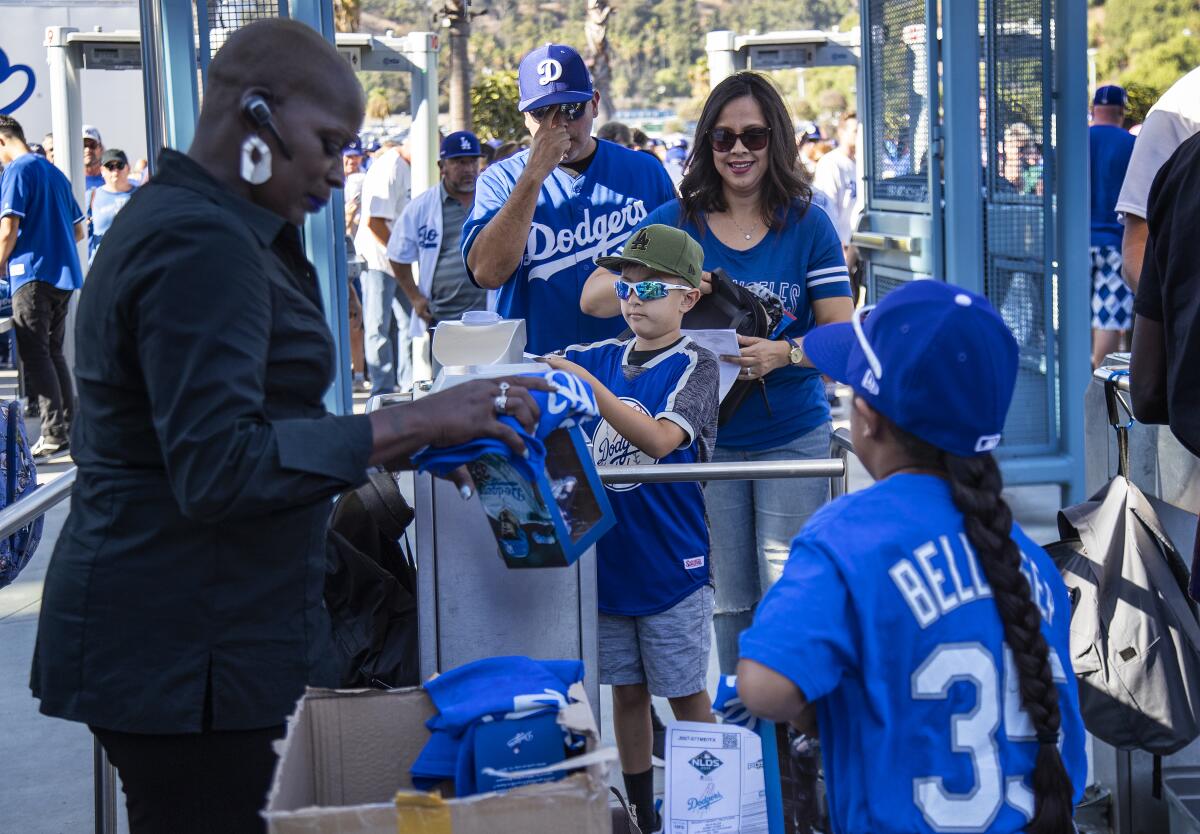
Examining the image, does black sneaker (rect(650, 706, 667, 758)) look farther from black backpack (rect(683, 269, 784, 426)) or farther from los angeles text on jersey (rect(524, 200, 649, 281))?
los angeles text on jersey (rect(524, 200, 649, 281))

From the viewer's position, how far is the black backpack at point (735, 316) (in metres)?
3.44

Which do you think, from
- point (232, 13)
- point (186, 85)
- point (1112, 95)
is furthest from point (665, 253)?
point (1112, 95)

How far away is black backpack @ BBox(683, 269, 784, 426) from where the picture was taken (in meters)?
3.44

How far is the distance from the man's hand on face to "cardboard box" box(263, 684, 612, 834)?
6.55 feet

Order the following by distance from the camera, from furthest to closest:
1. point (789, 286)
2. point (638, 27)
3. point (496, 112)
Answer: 1. point (638, 27)
2. point (496, 112)
3. point (789, 286)

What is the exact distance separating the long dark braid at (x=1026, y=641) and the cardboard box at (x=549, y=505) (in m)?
0.65

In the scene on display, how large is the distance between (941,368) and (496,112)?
16157 millimetres

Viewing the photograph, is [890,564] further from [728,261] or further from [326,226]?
[326,226]

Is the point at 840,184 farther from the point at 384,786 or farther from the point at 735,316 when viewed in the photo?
the point at 384,786

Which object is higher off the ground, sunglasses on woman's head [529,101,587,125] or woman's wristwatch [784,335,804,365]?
sunglasses on woman's head [529,101,587,125]

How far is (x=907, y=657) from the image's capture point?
176cm

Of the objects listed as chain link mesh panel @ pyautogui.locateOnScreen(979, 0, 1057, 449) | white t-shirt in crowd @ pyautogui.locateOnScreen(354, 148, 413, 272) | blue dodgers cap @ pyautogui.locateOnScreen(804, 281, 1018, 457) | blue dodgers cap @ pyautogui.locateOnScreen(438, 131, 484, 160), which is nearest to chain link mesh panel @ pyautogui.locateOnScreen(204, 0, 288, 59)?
blue dodgers cap @ pyautogui.locateOnScreen(438, 131, 484, 160)

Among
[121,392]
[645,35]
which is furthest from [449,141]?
[645,35]

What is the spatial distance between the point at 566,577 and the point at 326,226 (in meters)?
3.61
